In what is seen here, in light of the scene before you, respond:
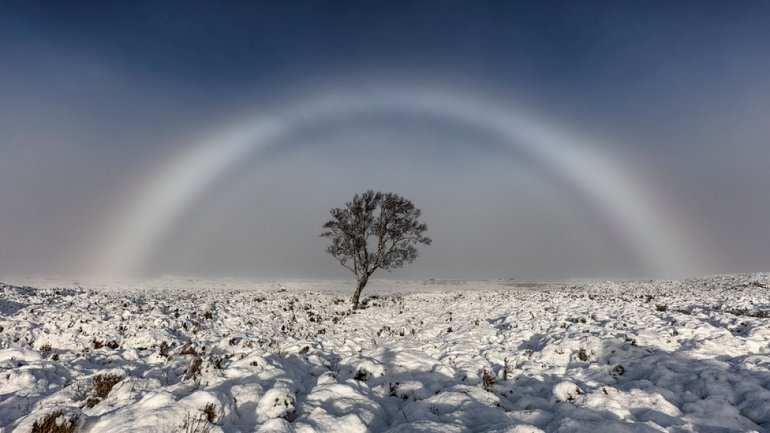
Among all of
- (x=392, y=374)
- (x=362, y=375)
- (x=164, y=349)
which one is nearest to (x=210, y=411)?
(x=362, y=375)

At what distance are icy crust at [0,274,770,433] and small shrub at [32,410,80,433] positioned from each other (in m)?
0.08

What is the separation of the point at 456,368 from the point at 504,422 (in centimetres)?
372

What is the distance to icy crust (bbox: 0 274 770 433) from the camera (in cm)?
511

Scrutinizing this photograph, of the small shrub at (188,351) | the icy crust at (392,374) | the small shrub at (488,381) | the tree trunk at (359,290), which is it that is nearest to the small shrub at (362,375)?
the icy crust at (392,374)

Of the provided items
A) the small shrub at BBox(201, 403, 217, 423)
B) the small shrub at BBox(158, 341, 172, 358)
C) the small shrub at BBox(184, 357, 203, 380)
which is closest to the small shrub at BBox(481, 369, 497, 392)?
the small shrub at BBox(201, 403, 217, 423)

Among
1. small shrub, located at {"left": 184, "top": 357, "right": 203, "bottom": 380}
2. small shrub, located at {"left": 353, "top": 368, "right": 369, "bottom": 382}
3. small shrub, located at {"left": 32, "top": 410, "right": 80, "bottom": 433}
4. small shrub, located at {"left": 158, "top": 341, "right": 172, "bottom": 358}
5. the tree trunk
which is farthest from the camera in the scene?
the tree trunk

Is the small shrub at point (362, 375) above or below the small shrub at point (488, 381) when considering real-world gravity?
below

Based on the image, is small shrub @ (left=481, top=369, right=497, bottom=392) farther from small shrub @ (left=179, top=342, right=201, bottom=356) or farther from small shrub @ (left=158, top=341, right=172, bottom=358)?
small shrub @ (left=158, top=341, right=172, bottom=358)

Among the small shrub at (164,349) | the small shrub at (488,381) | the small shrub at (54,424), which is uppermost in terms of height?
the small shrub at (54,424)

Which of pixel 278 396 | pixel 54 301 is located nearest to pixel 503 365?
pixel 278 396

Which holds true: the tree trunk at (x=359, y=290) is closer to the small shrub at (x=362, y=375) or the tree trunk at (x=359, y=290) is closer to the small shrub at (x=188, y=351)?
the small shrub at (x=188, y=351)

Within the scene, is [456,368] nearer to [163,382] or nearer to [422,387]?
[422,387]

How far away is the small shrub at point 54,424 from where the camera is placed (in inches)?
175

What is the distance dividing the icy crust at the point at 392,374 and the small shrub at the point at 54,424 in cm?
8
